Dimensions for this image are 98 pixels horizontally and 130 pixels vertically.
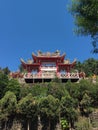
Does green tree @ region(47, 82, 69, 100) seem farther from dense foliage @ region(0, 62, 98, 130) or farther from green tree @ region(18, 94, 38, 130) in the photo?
green tree @ region(18, 94, 38, 130)

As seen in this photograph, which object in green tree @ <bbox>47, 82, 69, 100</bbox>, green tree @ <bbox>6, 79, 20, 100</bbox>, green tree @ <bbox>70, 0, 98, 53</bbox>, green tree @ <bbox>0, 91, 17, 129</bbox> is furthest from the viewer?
Result: green tree @ <bbox>6, 79, 20, 100</bbox>

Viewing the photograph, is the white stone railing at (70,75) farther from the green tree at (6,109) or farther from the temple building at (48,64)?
the green tree at (6,109)

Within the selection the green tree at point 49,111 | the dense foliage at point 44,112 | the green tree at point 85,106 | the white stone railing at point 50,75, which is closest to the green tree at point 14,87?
the dense foliage at point 44,112

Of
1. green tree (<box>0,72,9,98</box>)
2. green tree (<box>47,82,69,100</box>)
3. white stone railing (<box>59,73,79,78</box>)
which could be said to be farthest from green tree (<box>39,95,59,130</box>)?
white stone railing (<box>59,73,79,78</box>)

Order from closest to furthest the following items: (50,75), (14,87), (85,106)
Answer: (85,106) → (14,87) → (50,75)

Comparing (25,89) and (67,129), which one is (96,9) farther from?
(25,89)

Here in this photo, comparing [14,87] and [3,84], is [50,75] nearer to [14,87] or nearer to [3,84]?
[14,87]

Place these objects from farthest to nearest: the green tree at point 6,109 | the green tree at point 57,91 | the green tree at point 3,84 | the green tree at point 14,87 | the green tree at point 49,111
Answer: the green tree at point 3,84
the green tree at point 14,87
the green tree at point 57,91
the green tree at point 6,109
the green tree at point 49,111

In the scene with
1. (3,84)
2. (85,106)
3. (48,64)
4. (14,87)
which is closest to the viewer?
(85,106)

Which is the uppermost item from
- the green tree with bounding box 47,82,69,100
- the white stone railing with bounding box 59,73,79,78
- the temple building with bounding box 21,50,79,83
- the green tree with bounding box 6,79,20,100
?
the temple building with bounding box 21,50,79,83

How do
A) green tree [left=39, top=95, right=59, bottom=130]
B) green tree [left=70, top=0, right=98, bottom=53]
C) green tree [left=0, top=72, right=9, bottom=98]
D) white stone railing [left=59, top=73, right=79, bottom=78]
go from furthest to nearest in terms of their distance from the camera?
1. white stone railing [left=59, top=73, right=79, bottom=78]
2. green tree [left=0, top=72, right=9, bottom=98]
3. green tree [left=39, top=95, right=59, bottom=130]
4. green tree [left=70, top=0, right=98, bottom=53]

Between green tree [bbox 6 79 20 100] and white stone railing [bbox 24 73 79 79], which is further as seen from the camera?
white stone railing [bbox 24 73 79 79]

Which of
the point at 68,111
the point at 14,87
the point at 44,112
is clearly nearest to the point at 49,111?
the point at 44,112

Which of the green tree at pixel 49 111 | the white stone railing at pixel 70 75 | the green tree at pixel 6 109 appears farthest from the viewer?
the white stone railing at pixel 70 75
